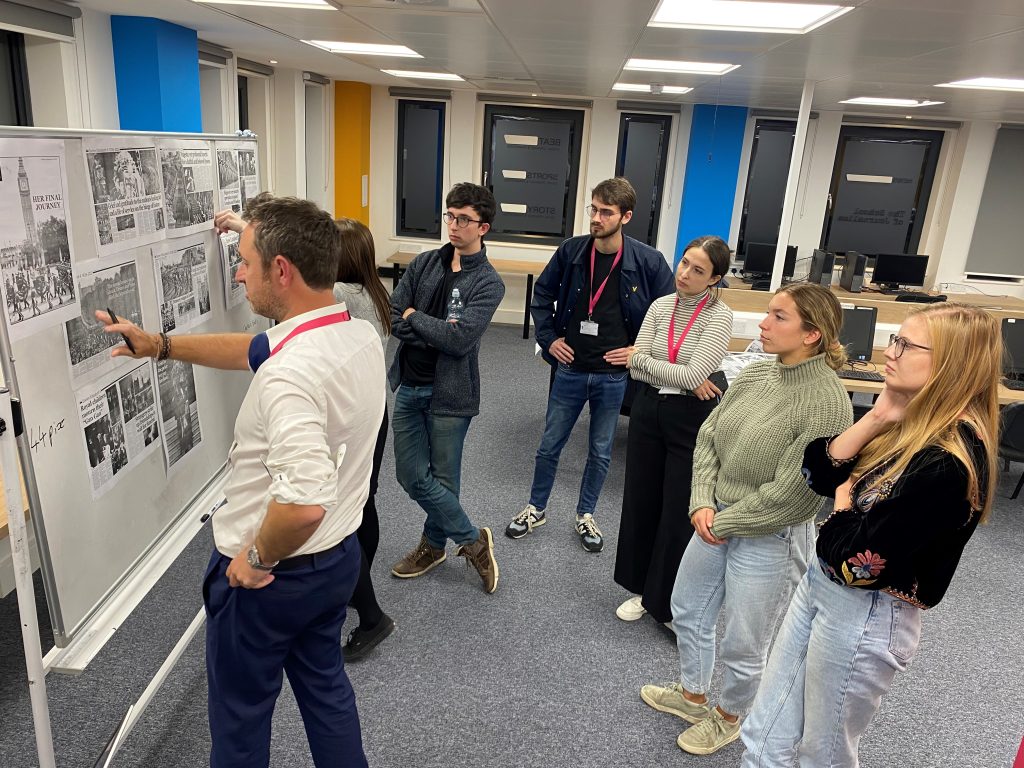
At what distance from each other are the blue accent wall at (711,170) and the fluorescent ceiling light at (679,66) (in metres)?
2.78

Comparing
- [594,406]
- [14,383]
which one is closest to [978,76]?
[594,406]

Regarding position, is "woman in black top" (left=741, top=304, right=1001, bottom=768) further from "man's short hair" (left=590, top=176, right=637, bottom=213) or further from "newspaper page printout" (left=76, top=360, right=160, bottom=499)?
"newspaper page printout" (left=76, top=360, right=160, bottom=499)

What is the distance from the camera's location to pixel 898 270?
6.98 meters

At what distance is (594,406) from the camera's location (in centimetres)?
322

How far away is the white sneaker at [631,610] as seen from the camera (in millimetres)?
2795

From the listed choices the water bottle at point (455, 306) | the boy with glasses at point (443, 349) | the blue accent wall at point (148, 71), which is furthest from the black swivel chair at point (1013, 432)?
the blue accent wall at point (148, 71)

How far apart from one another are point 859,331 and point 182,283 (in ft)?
13.2

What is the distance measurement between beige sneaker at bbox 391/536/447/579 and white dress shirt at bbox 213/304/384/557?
1.43 m

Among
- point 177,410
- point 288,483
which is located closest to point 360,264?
point 177,410

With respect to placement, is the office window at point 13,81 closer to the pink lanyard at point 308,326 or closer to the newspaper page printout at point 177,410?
the newspaper page printout at point 177,410

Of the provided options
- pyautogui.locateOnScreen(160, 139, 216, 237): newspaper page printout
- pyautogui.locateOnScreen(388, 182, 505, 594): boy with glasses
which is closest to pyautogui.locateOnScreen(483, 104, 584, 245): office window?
pyautogui.locateOnScreen(388, 182, 505, 594): boy with glasses

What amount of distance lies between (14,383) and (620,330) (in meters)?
2.27

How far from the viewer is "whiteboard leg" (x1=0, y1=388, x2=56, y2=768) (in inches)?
50.8

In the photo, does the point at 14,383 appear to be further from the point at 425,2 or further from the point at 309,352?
the point at 425,2
